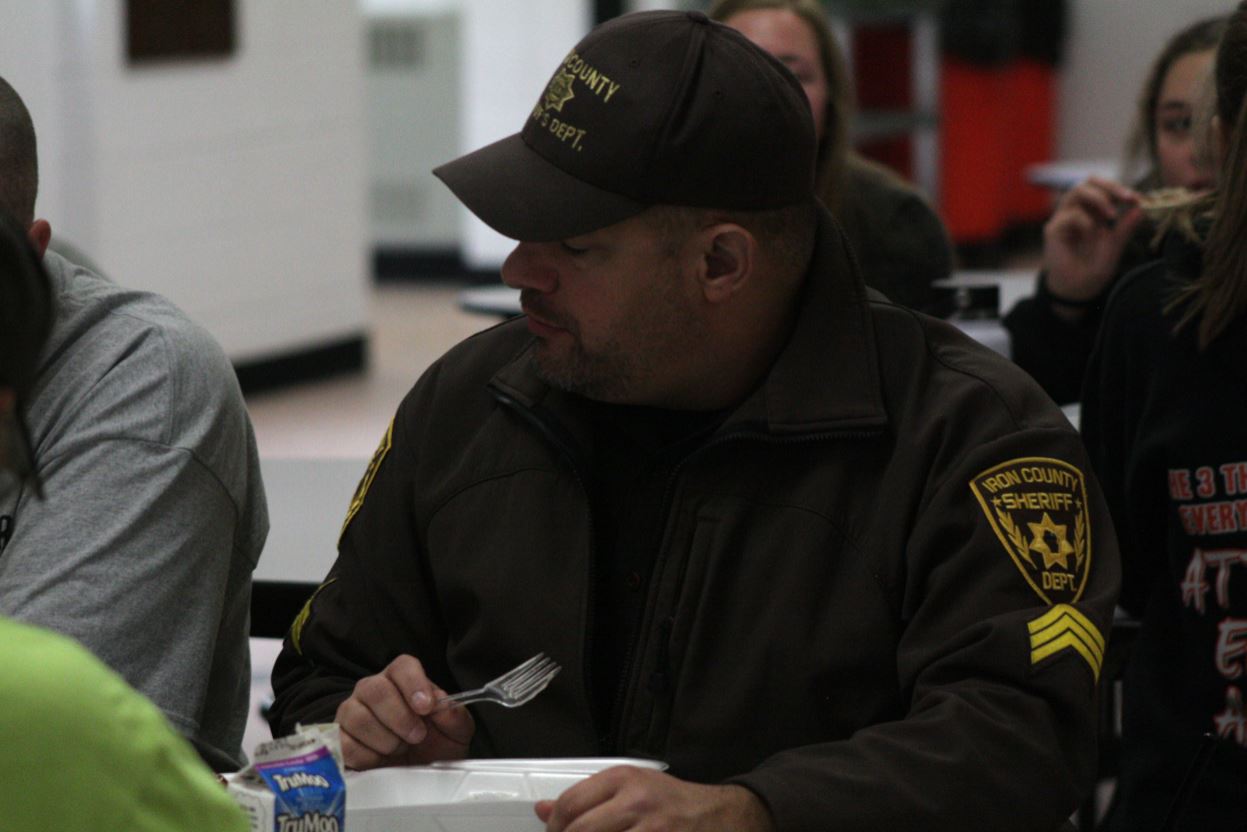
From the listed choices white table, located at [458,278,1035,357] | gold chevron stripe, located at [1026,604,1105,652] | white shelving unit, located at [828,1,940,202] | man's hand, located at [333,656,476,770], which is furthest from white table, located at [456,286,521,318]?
white shelving unit, located at [828,1,940,202]

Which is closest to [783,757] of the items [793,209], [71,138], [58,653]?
[793,209]

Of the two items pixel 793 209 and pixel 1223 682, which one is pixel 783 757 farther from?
pixel 1223 682

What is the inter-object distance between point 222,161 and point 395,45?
10.8 feet

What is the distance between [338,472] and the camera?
8.87 ft

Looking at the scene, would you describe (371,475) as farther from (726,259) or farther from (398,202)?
(398,202)

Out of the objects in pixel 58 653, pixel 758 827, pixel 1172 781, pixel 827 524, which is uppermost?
pixel 58 653

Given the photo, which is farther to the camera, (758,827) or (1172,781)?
(1172,781)

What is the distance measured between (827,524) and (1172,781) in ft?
2.16

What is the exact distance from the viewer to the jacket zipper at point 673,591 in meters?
1.45

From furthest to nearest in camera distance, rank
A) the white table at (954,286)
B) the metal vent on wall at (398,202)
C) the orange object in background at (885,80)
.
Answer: the metal vent on wall at (398,202)
the orange object in background at (885,80)
the white table at (954,286)

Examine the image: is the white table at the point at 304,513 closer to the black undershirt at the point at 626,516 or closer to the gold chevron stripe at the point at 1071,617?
the black undershirt at the point at 626,516

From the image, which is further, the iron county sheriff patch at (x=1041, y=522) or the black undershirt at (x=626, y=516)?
the black undershirt at (x=626, y=516)

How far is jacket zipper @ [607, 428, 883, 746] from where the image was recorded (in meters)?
1.45

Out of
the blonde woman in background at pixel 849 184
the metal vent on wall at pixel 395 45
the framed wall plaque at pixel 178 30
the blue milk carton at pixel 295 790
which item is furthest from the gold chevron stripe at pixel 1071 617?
the metal vent on wall at pixel 395 45
